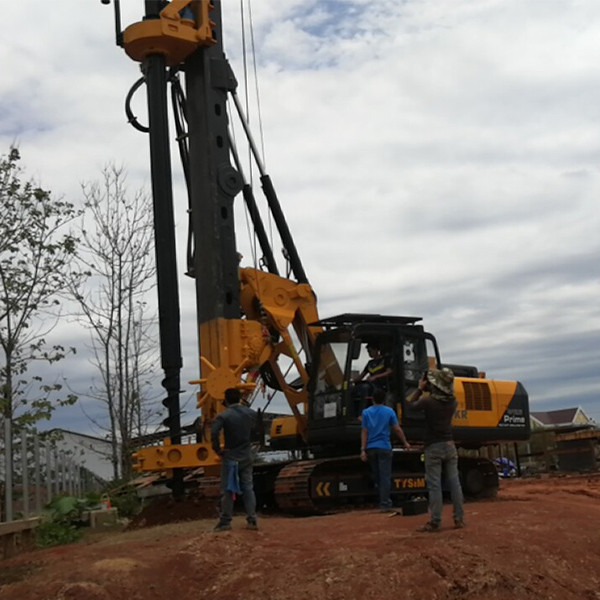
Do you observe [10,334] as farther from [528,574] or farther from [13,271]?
[528,574]

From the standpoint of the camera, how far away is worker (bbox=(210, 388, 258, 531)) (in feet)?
36.6

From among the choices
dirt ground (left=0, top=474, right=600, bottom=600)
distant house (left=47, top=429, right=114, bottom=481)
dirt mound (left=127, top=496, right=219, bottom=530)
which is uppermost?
distant house (left=47, top=429, right=114, bottom=481)

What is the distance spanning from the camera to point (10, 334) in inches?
731

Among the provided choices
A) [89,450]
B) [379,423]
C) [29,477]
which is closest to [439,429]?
[379,423]

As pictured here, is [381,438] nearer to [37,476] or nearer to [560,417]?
[37,476]

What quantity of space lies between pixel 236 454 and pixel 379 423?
2664mm

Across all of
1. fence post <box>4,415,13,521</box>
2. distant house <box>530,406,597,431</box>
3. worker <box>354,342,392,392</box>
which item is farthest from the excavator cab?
distant house <box>530,406,597,431</box>

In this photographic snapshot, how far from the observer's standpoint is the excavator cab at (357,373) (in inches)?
573

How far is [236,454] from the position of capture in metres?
11.3

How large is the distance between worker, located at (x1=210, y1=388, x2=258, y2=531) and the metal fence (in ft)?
8.87

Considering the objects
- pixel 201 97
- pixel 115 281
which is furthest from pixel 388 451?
pixel 115 281

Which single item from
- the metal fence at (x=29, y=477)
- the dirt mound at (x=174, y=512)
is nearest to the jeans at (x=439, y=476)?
the dirt mound at (x=174, y=512)

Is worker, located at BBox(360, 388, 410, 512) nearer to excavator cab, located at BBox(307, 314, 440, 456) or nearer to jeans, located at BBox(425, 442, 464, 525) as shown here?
excavator cab, located at BBox(307, 314, 440, 456)

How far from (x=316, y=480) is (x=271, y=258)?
377cm
